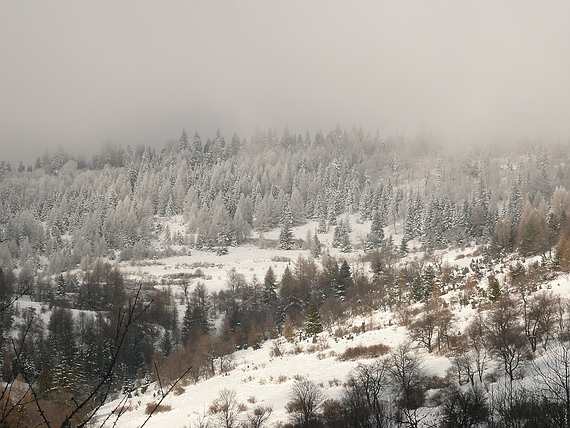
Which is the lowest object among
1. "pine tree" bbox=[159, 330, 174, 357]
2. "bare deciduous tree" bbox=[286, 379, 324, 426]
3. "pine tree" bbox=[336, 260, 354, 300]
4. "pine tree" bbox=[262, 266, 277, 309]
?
"pine tree" bbox=[159, 330, 174, 357]

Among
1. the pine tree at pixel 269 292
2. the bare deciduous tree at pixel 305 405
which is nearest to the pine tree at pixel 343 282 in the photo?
the pine tree at pixel 269 292

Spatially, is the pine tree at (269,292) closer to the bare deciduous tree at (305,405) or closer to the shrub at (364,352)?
the shrub at (364,352)

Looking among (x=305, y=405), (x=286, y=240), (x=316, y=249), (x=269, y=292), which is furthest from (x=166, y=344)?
(x=286, y=240)

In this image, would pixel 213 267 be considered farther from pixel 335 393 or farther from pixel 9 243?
pixel 335 393

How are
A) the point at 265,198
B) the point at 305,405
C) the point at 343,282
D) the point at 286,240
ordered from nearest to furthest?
the point at 305,405
the point at 343,282
the point at 286,240
the point at 265,198

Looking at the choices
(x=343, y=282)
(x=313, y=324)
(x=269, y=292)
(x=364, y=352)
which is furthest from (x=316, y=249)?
(x=364, y=352)

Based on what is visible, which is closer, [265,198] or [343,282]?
[343,282]

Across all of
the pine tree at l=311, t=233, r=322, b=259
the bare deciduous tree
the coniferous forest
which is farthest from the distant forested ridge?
the bare deciduous tree

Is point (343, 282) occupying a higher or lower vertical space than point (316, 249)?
higher

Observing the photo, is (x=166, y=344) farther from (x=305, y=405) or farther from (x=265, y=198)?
(x=265, y=198)

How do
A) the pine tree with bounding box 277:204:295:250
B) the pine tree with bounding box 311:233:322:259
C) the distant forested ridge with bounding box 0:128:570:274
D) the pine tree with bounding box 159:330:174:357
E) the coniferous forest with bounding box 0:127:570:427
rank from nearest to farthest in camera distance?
the coniferous forest with bounding box 0:127:570:427 < the pine tree with bounding box 159:330:174:357 < the pine tree with bounding box 311:233:322:259 < the distant forested ridge with bounding box 0:128:570:274 < the pine tree with bounding box 277:204:295:250

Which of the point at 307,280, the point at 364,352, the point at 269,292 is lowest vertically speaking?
the point at 269,292

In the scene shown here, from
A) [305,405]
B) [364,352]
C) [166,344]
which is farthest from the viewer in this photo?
[166,344]

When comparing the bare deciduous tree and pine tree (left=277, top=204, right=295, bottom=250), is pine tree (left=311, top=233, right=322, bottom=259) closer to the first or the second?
pine tree (left=277, top=204, right=295, bottom=250)
